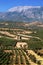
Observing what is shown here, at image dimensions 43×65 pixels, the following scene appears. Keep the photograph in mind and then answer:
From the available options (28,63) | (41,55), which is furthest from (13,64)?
(41,55)

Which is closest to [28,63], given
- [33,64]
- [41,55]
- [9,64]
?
[33,64]

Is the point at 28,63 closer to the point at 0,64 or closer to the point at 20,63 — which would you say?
the point at 20,63

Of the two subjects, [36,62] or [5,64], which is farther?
[36,62]

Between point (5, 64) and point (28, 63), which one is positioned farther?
point (28, 63)

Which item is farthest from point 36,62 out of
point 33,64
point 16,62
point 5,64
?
point 5,64

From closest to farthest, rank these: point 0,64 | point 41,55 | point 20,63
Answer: point 0,64, point 20,63, point 41,55

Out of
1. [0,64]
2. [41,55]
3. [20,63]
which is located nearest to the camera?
[0,64]

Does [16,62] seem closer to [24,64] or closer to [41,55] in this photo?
[24,64]

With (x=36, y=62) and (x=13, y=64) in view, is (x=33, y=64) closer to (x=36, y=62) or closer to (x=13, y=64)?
(x=36, y=62)
